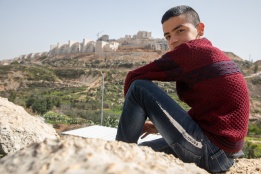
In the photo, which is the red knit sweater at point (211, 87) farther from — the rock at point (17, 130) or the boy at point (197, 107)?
the rock at point (17, 130)

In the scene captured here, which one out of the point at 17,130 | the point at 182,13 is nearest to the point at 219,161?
the point at 182,13

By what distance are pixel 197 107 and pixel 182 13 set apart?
2.61ft

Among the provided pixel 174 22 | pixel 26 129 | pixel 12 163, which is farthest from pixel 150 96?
pixel 26 129

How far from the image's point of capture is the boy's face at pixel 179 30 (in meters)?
2.32

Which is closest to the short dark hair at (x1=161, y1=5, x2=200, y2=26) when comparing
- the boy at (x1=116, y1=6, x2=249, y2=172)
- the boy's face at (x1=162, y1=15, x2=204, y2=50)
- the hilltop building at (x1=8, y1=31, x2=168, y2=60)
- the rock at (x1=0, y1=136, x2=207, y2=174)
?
the boy's face at (x1=162, y1=15, x2=204, y2=50)

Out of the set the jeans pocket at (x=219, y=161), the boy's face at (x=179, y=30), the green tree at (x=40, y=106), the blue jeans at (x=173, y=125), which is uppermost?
the boy's face at (x=179, y=30)

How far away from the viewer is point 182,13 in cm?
232

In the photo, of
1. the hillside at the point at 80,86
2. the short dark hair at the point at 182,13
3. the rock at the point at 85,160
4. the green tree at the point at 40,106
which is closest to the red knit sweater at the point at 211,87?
the short dark hair at the point at 182,13

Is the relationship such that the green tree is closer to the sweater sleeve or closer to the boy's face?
the boy's face

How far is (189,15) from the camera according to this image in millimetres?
2354

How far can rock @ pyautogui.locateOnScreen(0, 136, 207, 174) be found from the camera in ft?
3.06

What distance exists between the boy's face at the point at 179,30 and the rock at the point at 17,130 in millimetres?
1398

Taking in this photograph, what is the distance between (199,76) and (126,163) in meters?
1.14

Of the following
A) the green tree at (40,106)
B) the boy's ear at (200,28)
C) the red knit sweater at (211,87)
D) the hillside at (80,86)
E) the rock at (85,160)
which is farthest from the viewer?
the hillside at (80,86)
